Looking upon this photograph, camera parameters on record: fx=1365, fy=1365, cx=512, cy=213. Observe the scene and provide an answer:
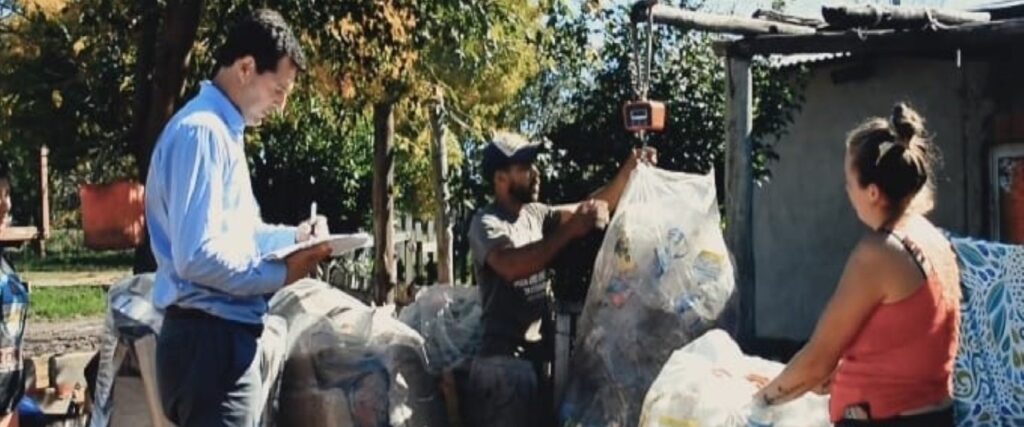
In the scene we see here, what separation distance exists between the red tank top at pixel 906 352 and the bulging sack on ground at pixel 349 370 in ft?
6.97

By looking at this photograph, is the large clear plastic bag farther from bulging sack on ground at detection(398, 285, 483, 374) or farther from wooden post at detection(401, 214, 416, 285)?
wooden post at detection(401, 214, 416, 285)

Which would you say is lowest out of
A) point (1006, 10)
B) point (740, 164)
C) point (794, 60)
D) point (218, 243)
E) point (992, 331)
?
point (992, 331)

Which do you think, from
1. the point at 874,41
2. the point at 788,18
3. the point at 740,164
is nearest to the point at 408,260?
the point at 788,18

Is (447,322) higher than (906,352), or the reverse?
(906,352)

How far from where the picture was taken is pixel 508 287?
5.28m

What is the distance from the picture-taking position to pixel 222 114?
3467 millimetres

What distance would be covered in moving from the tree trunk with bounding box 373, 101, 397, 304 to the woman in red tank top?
8.64 metres

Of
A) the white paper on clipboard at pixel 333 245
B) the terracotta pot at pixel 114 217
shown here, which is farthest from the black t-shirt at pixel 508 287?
the terracotta pot at pixel 114 217

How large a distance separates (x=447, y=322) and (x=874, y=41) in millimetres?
2200

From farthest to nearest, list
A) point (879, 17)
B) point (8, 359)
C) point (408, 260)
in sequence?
point (408, 260) → point (879, 17) → point (8, 359)

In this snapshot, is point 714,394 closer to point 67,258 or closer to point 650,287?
point 650,287

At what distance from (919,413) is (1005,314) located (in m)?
1.14

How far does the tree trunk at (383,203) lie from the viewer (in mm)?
12008

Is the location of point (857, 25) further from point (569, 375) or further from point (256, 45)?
point (256, 45)
